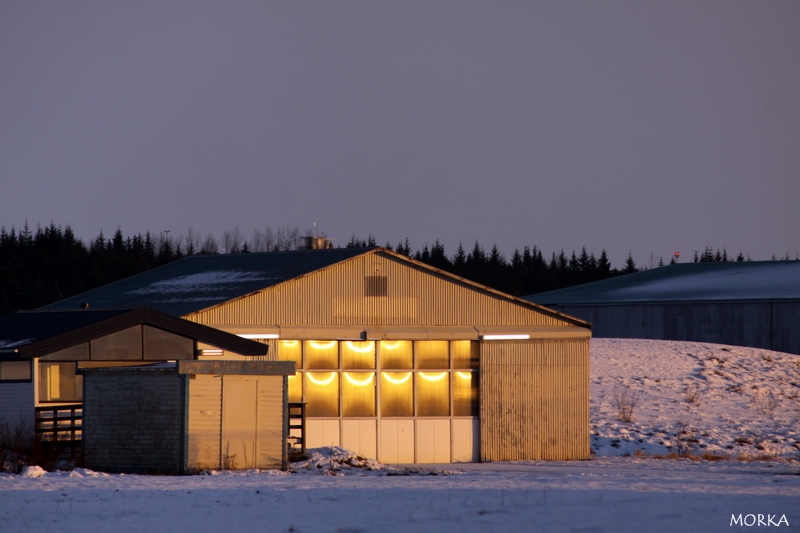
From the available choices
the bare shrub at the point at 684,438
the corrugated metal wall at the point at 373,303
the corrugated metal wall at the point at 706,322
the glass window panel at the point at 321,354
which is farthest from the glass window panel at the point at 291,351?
the corrugated metal wall at the point at 706,322

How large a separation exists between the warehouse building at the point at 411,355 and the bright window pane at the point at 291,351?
0.03 metres

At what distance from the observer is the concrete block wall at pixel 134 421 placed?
19344 mm

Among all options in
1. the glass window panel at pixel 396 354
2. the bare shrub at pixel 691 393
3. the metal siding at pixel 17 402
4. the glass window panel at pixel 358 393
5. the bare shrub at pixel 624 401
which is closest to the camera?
the metal siding at pixel 17 402

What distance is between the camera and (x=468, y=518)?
14.3 meters

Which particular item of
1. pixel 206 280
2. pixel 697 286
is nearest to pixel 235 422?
pixel 206 280

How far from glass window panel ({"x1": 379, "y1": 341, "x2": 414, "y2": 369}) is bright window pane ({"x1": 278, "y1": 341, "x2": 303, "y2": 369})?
6.37ft

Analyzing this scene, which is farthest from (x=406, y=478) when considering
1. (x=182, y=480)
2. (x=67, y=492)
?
(x=67, y=492)

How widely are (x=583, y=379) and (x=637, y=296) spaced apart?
26.6 m

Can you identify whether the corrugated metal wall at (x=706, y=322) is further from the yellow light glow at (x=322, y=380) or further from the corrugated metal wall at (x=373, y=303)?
the yellow light glow at (x=322, y=380)

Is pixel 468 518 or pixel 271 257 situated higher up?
pixel 271 257

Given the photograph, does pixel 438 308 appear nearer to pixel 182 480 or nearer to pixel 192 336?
pixel 192 336

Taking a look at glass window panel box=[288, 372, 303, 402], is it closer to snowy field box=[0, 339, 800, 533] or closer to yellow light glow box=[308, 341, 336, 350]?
yellow light glow box=[308, 341, 336, 350]

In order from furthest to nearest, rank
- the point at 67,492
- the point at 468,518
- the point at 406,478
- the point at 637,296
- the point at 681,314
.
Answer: the point at 637,296 < the point at 681,314 < the point at 406,478 < the point at 67,492 < the point at 468,518

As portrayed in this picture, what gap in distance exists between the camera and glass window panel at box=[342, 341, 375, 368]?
25875 mm
